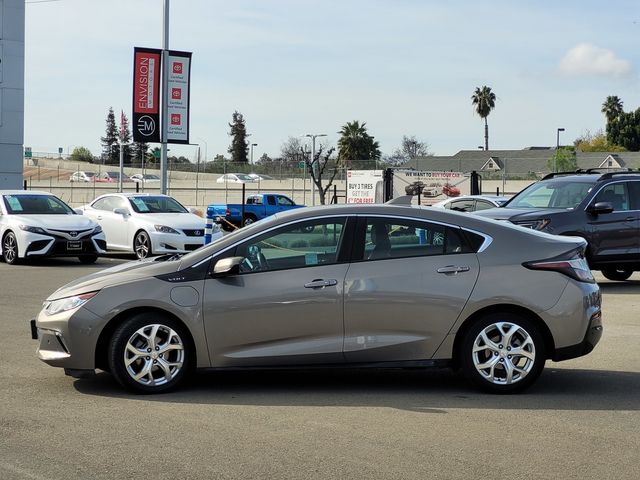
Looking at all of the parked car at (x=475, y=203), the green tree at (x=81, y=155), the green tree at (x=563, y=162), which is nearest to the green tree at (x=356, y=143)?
the green tree at (x=563, y=162)

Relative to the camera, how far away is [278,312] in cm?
725

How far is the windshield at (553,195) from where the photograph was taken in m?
15.7

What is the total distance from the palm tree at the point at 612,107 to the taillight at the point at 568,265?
117794 mm

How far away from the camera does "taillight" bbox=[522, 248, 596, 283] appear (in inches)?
292

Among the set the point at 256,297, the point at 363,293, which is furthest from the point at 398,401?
the point at 256,297

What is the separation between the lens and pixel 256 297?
7.25 m

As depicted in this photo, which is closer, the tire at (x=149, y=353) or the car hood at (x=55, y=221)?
the tire at (x=149, y=353)

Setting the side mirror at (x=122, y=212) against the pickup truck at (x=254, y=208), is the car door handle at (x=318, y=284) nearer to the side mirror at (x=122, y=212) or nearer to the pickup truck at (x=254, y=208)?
the side mirror at (x=122, y=212)

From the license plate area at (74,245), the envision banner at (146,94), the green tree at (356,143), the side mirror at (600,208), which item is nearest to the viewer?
the side mirror at (600,208)

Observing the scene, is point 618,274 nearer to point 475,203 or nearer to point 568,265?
point 475,203

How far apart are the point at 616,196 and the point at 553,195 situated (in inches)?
40.0

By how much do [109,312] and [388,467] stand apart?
9.07 feet

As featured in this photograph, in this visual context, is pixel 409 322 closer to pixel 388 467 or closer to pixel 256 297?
pixel 256 297

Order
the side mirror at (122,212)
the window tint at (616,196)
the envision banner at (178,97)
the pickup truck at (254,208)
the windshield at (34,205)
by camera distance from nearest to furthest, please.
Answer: the window tint at (616,196), the windshield at (34,205), the side mirror at (122,212), the envision banner at (178,97), the pickup truck at (254,208)
